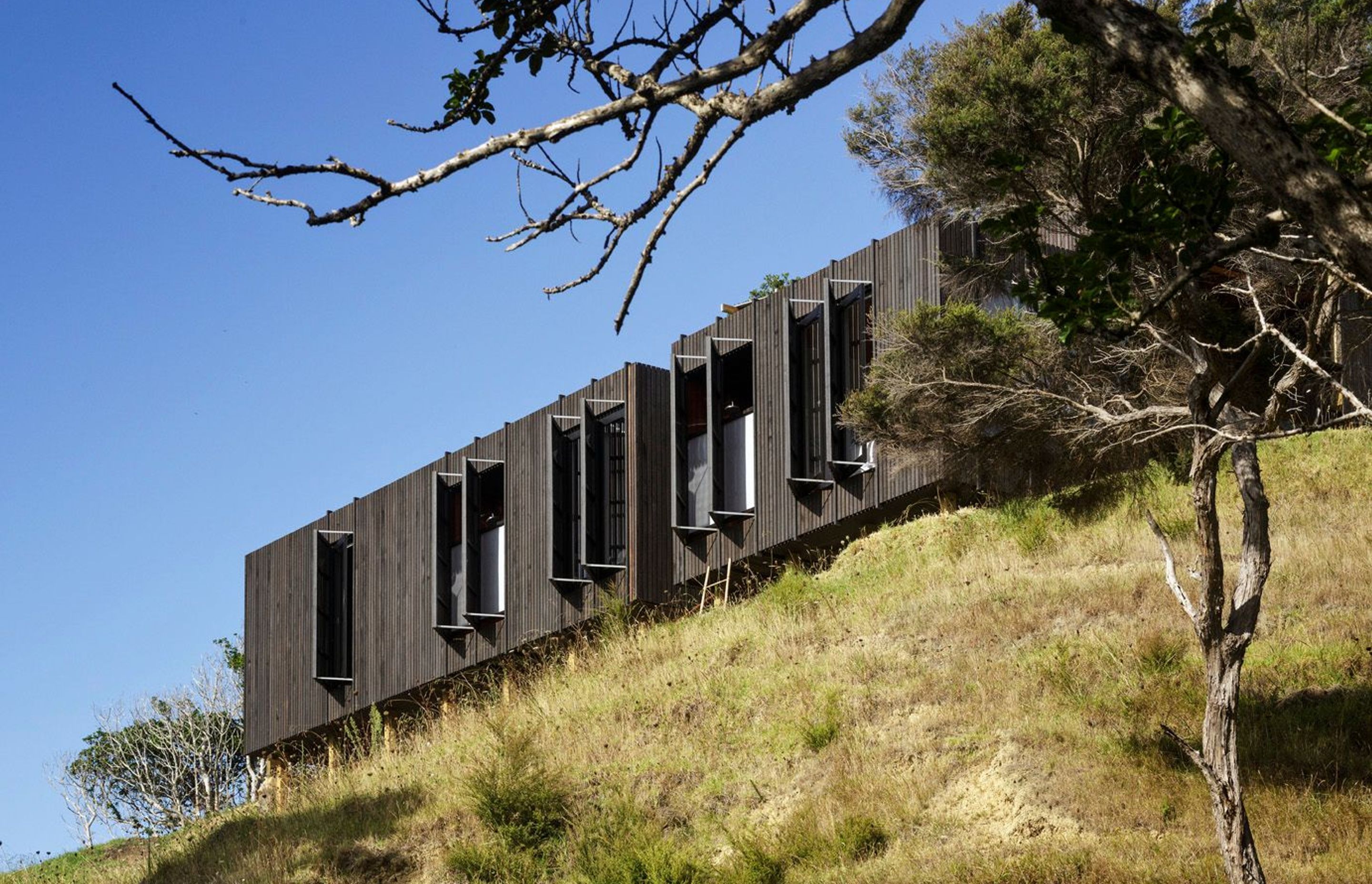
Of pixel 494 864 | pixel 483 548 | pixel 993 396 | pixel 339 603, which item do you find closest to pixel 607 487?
pixel 483 548

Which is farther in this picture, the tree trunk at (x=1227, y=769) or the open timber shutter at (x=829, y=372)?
the open timber shutter at (x=829, y=372)

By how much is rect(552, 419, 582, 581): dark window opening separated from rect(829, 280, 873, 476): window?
526cm

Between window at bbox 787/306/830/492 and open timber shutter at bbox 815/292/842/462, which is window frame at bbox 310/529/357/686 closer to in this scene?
window at bbox 787/306/830/492

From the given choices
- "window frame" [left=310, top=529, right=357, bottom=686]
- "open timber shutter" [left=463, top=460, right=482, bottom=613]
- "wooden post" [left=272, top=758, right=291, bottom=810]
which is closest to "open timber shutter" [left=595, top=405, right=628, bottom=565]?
"open timber shutter" [left=463, top=460, right=482, bottom=613]

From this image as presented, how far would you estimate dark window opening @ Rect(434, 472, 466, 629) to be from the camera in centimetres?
2842

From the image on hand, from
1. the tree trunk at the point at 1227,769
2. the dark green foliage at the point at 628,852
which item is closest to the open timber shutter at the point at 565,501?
the dark green foliage at the point at 628,852

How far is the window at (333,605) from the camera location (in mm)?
31594

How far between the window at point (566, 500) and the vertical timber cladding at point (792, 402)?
195 centimetres

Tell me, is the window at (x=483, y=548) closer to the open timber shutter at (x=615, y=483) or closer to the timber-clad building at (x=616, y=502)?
the timber-clad building at (x=616, y=502)

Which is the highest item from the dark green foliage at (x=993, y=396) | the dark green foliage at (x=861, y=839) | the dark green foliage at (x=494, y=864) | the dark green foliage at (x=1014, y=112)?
the dark green foliage at (x=1014, y=112)

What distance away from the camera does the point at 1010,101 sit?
61.5ft

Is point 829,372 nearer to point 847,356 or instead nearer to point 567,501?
point 847,356

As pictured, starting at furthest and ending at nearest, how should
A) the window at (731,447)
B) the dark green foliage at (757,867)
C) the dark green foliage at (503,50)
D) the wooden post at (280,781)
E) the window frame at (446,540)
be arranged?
the window frame at (446,540)
the window at (731,447)
the wooden post at (280,781)
the dark green foliage at (757,867)
the dark green foliage at (503,50)

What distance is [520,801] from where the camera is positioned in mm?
15023
